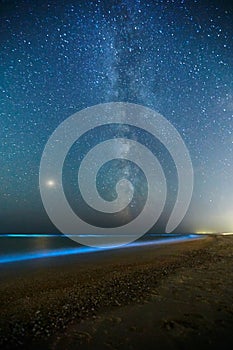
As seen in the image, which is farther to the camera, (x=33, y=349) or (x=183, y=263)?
(x=183, y=263)

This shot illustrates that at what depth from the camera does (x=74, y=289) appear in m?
6.06

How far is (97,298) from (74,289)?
1.08 meters

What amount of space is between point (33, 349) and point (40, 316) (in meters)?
1.18

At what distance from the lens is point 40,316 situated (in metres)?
4.33

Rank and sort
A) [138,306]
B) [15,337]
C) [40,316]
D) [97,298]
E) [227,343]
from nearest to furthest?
[227,343] < [15,337] < [40,316] < [138,306] < [97,298]

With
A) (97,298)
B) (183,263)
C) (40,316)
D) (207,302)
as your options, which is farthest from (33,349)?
(183,263)

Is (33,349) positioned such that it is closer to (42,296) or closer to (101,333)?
(101,333)

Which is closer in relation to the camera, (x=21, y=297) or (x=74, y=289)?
(x=21, y=297)

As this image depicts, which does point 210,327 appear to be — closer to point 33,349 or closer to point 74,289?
point 33,349

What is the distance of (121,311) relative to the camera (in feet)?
14.6

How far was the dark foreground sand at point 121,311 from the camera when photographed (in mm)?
3364

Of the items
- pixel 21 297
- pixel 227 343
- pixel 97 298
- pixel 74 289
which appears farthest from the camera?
pixel 74 289

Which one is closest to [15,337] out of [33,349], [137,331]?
[33,349]

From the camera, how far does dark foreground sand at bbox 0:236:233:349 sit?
3.36 metres
